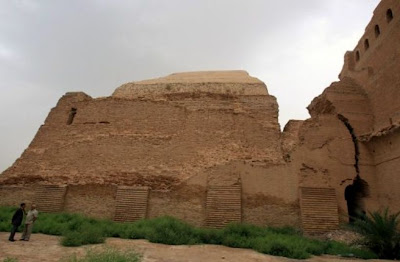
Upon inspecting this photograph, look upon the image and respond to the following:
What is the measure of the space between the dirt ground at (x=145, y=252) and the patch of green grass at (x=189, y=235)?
276mm

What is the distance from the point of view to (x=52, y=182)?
11508 millimetres

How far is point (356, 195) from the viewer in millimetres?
11523

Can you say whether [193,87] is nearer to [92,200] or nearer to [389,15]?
[92,200]

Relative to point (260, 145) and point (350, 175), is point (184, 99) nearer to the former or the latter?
point (260, 145)

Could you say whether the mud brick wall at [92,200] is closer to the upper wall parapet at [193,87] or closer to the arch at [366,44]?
the upper wall parapet at [193,87]

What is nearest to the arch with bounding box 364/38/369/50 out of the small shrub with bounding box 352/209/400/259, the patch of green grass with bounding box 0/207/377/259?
the small shrub with bounding box 352/209/400/259

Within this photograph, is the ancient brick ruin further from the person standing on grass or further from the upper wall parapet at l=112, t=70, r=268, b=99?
the person standing on grass

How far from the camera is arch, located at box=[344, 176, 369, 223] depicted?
36.1ft

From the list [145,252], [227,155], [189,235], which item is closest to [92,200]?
[189,235]

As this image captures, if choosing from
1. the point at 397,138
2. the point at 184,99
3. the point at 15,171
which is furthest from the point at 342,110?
the point at 15,171

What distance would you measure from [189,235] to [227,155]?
335 centimetres

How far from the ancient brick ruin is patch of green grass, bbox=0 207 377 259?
0.90 meters

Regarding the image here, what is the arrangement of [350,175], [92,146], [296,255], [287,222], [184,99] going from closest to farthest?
[296,255] < [287,222] < [350,175] < [92,146] < [184,99]

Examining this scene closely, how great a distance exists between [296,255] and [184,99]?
7106 millimetres
